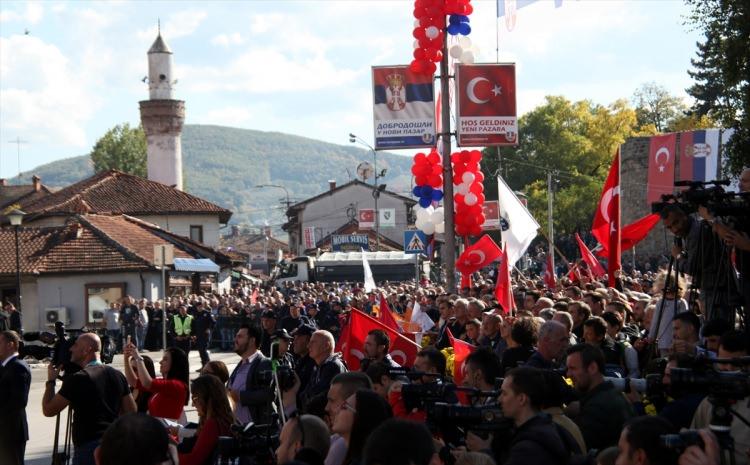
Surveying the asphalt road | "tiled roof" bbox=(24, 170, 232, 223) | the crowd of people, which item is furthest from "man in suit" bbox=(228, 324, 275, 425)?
"tiled roof" bbox=(24, 170, 232, 223)

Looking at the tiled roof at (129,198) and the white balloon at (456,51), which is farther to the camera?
the tiled roof at (129,198)

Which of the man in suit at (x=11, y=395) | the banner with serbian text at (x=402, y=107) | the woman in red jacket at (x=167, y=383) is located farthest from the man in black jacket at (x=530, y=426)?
the banner with serbian text at (x=402, y=107)

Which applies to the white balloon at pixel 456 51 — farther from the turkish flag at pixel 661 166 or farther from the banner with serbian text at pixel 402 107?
the turkish flag at pixel 661 166

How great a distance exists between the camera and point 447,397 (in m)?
6.57

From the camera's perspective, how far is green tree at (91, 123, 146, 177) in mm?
125250

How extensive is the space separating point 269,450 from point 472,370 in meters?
1.92

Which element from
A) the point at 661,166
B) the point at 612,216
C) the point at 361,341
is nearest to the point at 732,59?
the point at 612,216

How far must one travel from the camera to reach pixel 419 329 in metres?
18.9

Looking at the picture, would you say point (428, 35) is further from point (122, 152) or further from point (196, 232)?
point (122, 152)

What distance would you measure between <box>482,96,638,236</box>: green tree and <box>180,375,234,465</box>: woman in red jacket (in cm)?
6877

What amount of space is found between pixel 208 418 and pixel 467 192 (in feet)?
45.1

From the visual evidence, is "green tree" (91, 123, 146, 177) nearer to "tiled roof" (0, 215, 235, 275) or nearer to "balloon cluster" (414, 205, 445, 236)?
"tiled roof" (0, 215, 235, 275)

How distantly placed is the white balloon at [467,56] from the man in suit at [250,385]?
36.4 feet

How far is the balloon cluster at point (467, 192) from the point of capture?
21.8m
